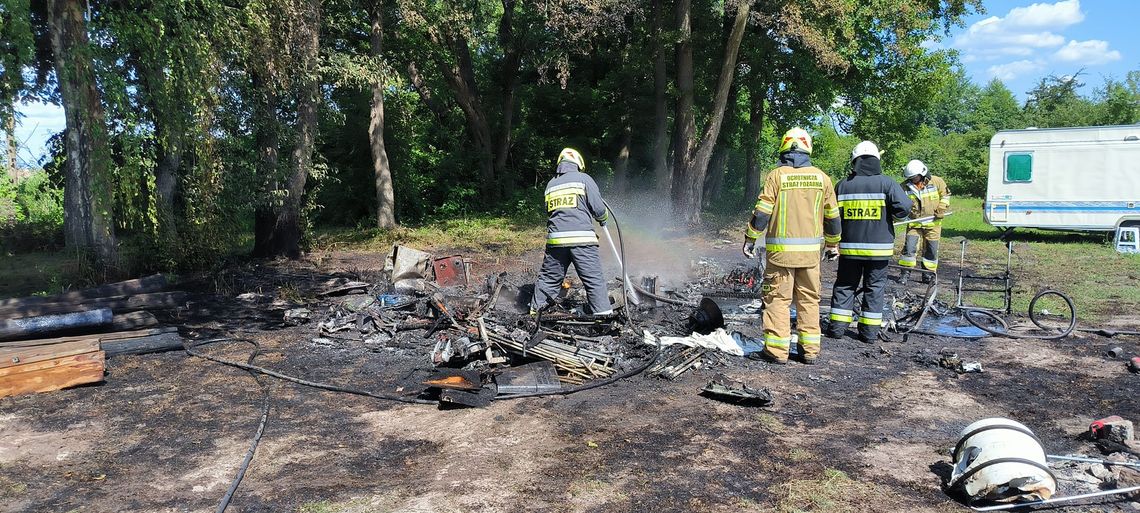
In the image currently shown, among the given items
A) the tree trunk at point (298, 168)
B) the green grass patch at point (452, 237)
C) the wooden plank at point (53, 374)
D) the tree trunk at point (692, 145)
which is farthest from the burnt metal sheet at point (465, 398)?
the tree trunk at point (692, 145)

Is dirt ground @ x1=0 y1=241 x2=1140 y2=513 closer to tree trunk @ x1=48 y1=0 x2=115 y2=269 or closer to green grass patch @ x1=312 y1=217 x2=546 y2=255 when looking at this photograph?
tree trunk @ x1=48 y1=0 x2=115 y2=269

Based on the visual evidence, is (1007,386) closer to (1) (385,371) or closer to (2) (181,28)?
(1) (385,371)

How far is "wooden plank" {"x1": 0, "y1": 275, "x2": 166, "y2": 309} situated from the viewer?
727 cm

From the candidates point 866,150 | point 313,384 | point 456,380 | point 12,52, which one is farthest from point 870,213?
point 12,52

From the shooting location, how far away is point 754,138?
75.0ft

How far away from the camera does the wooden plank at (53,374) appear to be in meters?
5.60

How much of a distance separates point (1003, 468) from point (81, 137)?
10.7m

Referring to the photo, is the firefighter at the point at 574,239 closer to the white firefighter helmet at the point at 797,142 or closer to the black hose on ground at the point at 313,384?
the white firefighter helmet at the point at 797,142

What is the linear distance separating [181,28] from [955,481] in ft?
29.5

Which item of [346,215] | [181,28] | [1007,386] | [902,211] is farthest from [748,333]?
[346,215]

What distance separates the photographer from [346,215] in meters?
22.1

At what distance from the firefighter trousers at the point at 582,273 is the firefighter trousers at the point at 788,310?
1629mm

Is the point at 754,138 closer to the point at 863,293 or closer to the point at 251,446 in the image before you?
the point at 863,293

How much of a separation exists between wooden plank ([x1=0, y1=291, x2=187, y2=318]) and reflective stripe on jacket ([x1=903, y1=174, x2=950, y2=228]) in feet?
31.7
